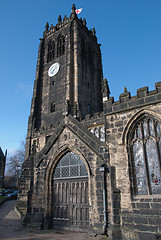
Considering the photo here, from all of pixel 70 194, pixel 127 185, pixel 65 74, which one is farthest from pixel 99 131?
pixel 127 185

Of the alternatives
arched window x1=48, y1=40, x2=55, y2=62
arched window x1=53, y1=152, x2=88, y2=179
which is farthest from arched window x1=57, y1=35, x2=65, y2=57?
arched window x1=53, y1=152, x2=88, y2=179

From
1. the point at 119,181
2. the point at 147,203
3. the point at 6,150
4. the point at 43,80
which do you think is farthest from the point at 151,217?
the point at 6,150

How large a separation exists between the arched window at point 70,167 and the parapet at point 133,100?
321cm

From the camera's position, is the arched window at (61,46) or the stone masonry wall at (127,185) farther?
the arched window at (61,46)

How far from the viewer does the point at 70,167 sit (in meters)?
11.1

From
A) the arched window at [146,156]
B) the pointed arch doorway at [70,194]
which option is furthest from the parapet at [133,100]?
A: the pointed arch doorway at [70,194]

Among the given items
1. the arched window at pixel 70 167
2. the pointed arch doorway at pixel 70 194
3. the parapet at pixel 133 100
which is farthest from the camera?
the arched window at pixel 70 167

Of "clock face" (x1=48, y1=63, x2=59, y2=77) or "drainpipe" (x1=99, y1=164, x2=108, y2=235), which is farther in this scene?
"clock face" (x1=48, y1=63, x2=59, y2=77)

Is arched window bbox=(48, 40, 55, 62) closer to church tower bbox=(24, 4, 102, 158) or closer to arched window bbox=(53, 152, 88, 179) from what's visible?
church tower bbox=(24, 4, 102, 158)

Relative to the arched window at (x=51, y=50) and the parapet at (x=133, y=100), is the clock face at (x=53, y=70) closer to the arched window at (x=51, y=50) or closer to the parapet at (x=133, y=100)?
the arched window at (x=51, y=50)

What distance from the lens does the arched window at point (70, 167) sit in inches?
418

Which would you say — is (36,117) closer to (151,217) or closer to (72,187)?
(72,187)

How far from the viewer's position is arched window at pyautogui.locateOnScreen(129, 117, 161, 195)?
807cm

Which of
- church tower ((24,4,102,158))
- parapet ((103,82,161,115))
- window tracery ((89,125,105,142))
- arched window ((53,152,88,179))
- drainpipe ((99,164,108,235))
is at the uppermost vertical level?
church tower ((24,4,102,158))
